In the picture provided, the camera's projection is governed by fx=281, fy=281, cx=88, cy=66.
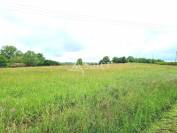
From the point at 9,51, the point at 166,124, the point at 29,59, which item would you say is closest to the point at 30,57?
the point at 29,59

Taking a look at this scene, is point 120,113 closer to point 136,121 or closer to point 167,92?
point 136,121

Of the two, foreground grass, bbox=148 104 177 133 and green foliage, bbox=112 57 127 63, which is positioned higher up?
green foliage, bbox=112 57 127 63

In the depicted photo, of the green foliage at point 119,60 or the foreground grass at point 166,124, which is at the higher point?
the green foliage at point 119,60

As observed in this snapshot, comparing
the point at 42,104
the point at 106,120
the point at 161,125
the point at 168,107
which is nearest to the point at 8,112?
the point at 42,104

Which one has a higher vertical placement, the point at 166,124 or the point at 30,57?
the point at 30,57

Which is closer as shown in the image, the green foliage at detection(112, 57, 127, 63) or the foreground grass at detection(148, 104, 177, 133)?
the foreground grass at detection(148, 104, 177, 133)

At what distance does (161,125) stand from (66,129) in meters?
2.61

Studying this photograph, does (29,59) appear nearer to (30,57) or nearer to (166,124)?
(30,57)

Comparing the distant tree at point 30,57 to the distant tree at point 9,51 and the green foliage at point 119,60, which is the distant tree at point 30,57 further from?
the green foliage at point 119,60

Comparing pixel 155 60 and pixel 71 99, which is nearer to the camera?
pixel 71 99

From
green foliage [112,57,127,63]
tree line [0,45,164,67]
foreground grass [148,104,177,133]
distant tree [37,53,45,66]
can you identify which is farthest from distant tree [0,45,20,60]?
foreground grass [148,104,177,133]

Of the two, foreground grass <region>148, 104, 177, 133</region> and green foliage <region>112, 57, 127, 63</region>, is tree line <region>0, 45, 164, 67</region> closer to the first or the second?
green foliage <region>112, 57, 127, 63</region>

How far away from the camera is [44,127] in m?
5.95

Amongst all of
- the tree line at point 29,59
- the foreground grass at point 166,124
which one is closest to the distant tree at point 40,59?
the tree line at point 29,59
